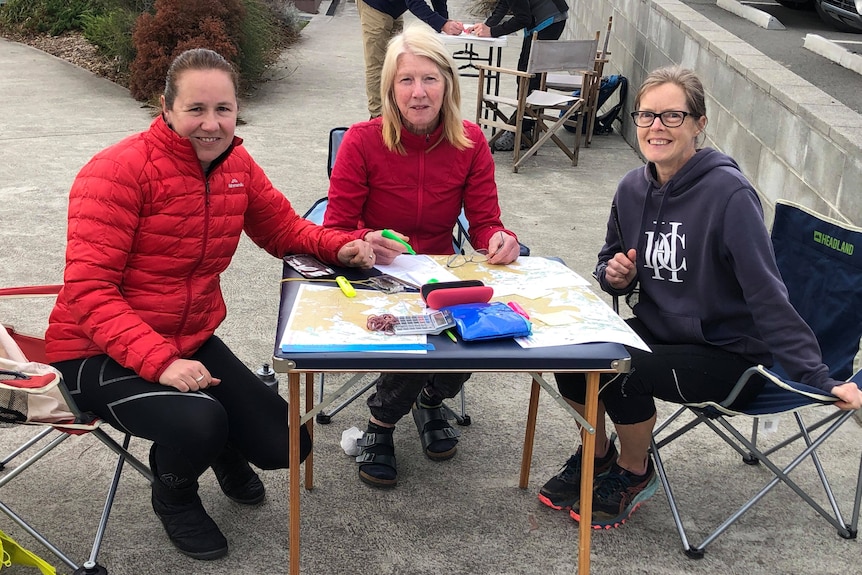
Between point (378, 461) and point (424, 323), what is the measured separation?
972mm

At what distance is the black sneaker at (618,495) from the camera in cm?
292

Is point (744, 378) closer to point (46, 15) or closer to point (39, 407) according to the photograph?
point (39, 407)

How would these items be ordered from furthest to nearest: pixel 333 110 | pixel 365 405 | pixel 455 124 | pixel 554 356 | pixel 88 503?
1. pixel 333 110
2. pixel 365 405
3. pixel 455 124
4. pixel 88 503
5. pixel 554 356

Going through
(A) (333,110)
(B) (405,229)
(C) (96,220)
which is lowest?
(A) (333,110)

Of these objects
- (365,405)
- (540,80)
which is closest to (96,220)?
(365,405)

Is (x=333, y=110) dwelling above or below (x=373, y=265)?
below

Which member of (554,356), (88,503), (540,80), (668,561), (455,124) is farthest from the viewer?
(540,80)

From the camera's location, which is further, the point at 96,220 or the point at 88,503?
the point at 88,503

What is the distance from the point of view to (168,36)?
9.23m

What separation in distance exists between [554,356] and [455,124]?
4.00 ft

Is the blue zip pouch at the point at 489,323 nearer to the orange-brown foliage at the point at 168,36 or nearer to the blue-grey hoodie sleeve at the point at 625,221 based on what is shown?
the blue-grey hoodie sleeve at the point at 625,221

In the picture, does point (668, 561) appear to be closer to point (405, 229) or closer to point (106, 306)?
point (405, 229)

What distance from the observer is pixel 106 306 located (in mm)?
2428

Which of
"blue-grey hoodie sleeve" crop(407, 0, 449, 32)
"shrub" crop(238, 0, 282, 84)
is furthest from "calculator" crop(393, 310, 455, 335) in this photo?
"shrub" crop(238, 0, 282, 84)
